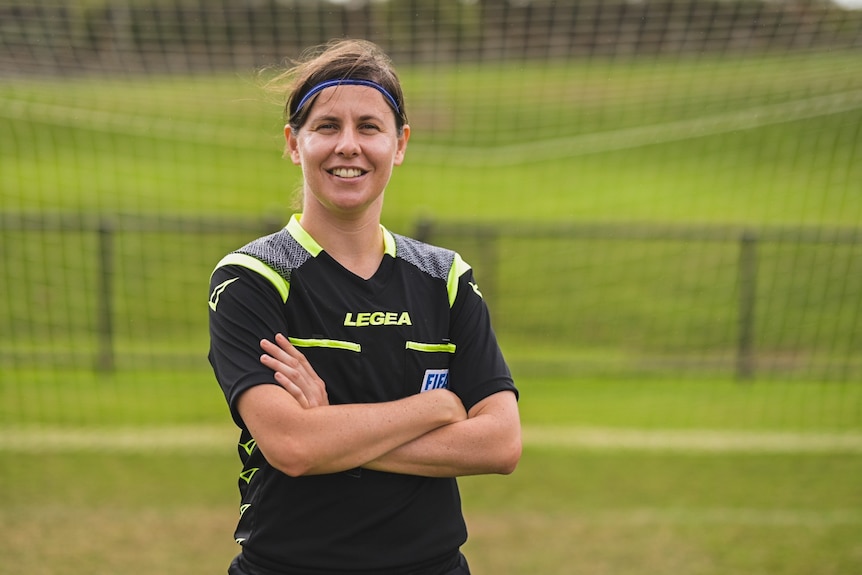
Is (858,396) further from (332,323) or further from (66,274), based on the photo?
(66,274)

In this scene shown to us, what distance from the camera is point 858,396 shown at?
8359 mm

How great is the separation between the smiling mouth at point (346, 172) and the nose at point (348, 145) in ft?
0.10

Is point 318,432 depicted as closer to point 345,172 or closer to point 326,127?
point 345,172

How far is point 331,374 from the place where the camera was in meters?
2.28

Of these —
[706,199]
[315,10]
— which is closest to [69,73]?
Answer: [315,10]

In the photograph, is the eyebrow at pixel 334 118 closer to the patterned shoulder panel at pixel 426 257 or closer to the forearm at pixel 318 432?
the patterned shoulder panel at pixel 426 257

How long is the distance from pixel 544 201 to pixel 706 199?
2595 mm

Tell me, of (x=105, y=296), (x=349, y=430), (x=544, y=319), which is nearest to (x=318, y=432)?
(x=349, y=430)

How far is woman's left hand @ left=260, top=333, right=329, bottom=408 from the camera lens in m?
2.21

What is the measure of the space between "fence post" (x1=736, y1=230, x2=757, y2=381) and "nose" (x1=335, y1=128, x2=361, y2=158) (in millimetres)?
5812

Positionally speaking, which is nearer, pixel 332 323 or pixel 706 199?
pixel 332 323

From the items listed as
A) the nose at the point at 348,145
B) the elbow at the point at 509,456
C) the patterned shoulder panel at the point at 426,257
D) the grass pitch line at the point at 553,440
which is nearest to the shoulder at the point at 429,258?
the patterned shoulder panel at the point at 426,257

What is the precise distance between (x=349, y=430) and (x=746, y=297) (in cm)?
638

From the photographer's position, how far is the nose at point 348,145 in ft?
7.45
